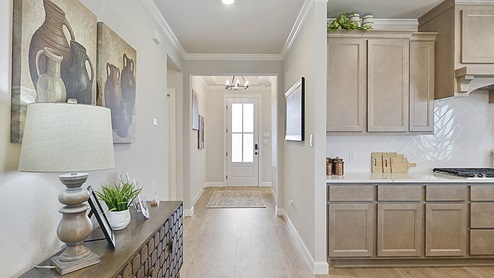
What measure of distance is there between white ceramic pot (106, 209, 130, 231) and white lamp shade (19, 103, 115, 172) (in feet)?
2.17

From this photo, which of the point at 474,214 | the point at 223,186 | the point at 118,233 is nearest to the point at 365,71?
the point at 474,214

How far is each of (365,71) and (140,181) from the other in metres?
2.55

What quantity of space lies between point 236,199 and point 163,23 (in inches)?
147

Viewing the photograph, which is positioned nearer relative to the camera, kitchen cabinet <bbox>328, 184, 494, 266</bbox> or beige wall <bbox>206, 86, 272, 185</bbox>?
kitchen cabinet <bbox>328, 184, 494, 266</bbox>

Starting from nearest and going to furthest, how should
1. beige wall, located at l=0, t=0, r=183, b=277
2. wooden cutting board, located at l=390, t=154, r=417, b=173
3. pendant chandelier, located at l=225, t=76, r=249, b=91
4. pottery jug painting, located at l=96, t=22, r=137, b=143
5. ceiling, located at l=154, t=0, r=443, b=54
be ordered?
beige wall, located at l=0, t=0, r=183, b=277 < pottery jug painting, located at l=96, t=22, r=137, b=143 < ceiling, located at l=154, t=0, r=443, b=54 < wooden cutting board, located at l=390, t=154, r=417, b=173 < pendant chandelier, located at l=225, t=76, r=249, b=91

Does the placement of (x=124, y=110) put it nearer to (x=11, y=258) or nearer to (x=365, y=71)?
(x=11, y=258)

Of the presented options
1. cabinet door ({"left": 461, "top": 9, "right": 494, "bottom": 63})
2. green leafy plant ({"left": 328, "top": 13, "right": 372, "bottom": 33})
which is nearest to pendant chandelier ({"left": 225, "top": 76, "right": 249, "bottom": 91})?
green leafy plant ({"left": 328, "top": 13, "right": 372, "bottom": 33})

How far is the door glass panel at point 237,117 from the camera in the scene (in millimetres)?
7422

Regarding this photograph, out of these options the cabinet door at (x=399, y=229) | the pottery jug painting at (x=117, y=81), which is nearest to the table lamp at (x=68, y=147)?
the pottery jug painting at (x=117, y=81)

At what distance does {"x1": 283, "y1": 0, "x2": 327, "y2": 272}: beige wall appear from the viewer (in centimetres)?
265

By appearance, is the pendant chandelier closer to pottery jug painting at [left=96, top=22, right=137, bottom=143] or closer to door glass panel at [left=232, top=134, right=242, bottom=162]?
door glass panel at [left=232, top=134, right=242, bottom=162]

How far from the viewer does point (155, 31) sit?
3064 mm

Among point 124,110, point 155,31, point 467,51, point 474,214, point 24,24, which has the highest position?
point 155,31

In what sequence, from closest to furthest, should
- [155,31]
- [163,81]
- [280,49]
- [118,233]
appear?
1. [118,233]
2. [155,31]
3. [163,81]
4. [280,49]
